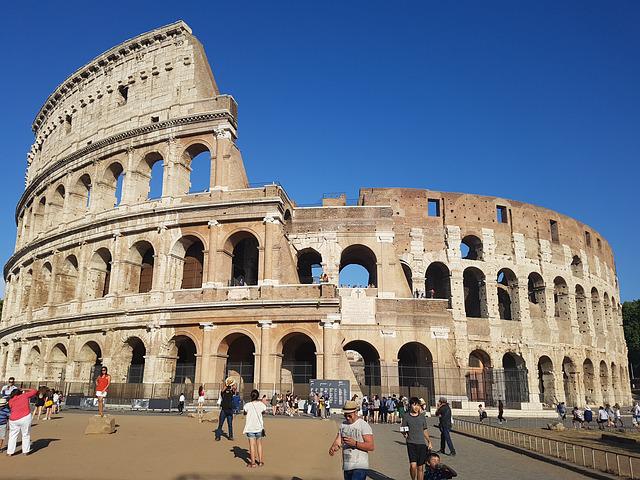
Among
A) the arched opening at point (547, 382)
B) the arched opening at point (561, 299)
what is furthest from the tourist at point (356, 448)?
the arched opening at point (561, 299)

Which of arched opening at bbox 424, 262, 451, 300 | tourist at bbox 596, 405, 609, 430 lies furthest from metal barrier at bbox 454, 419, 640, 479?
arched opening at bbox 424, 262, 451, 300

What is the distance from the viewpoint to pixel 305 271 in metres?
29.9

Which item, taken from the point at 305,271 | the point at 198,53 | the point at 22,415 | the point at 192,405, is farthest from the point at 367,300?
the point at 22,415

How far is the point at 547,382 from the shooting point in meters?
29.9

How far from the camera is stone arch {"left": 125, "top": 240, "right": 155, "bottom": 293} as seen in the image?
2452 centimetres

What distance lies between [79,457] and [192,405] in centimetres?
1269

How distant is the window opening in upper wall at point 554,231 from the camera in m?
32.8

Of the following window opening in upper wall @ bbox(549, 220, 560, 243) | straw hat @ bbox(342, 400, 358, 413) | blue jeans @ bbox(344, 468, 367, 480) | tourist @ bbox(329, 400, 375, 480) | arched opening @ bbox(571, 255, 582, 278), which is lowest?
blue jeans @ bbox(344, 468, 367, 480)

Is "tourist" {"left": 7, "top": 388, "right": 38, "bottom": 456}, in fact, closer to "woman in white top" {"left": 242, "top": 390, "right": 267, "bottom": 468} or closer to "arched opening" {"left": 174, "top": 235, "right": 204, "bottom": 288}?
"woman in white top" {"left": 242, "top": 390, "right": 267, "bottom": 468}

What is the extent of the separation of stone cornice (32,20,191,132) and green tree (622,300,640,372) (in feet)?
169

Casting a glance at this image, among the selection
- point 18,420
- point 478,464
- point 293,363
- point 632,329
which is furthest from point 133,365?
point 632,329

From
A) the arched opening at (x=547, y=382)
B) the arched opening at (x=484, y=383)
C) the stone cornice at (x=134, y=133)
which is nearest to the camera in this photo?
the stone cornice at (x=134, y=133)

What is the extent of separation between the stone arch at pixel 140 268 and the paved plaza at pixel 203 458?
1188cm

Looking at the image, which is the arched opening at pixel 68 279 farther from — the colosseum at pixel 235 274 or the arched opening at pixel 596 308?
the arched opening at pixel 596 308
